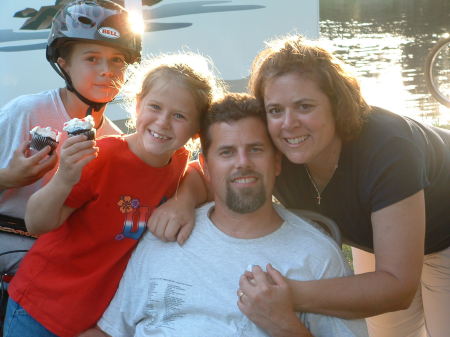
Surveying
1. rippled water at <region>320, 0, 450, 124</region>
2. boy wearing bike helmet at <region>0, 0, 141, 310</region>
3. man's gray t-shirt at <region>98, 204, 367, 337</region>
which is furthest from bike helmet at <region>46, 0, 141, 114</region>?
rippled water at <region>320, 0, 450, 124</region>

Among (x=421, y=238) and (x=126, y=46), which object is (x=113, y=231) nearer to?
(x=126, y=46)

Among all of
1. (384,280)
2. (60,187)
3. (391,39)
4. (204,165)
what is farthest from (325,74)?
(391,39)

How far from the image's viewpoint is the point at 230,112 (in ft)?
9.77

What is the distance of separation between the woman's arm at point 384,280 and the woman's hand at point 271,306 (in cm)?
6

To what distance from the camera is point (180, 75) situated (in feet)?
9.82

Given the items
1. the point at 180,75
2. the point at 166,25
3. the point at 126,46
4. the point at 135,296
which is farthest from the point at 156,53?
the point at 135,296

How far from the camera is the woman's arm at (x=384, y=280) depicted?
2.56 meters

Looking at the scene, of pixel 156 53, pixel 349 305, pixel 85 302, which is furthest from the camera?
pixel 156 53

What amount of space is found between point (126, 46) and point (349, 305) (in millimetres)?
2004

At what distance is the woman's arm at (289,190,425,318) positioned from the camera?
256 centimetres

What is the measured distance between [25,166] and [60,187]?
28cm

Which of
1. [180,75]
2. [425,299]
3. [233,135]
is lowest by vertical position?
[425,299]

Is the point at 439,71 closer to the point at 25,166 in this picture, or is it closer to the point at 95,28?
the point at 95,28

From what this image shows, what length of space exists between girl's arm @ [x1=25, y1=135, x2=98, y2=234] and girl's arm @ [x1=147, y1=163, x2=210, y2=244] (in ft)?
1.60
